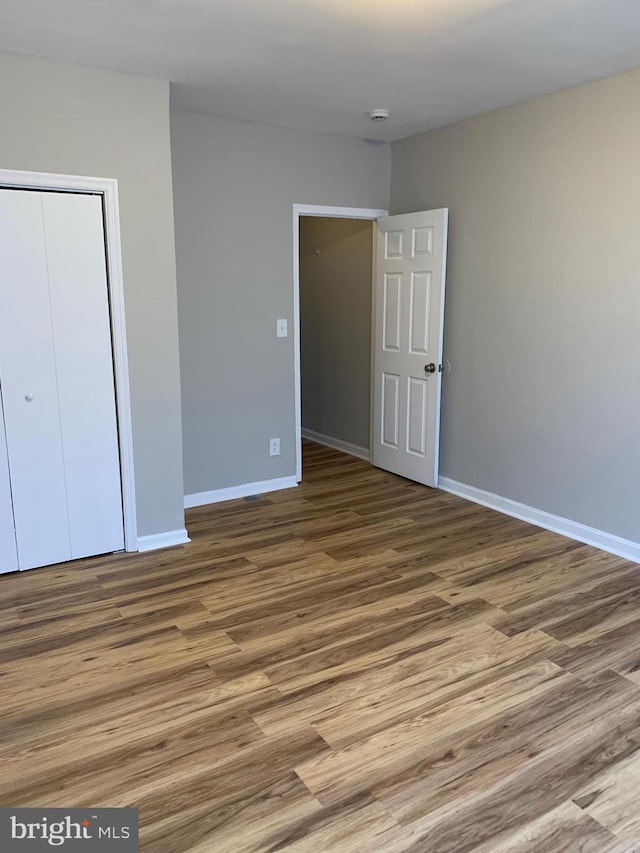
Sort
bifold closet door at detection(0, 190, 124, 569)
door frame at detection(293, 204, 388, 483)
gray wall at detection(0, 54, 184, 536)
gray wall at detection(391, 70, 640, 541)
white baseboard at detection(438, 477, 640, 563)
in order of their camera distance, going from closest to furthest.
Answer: gray wall at detection(0, 54, 184, 536), bifold closet door at detection(0, 190, 124, 569), gray wall at detection(391, 70, 640, 541), white baseboard at detection(438, 477, 640, 563), door frame at detection(293, 204, 388, 483)

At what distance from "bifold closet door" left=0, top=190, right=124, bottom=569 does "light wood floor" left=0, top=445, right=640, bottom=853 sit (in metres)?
0.29

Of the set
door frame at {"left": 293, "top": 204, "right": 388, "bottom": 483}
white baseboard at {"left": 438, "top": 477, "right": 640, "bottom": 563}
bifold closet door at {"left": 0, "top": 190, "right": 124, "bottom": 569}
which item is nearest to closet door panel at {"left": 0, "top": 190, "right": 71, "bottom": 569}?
bifold closet door at {"left": 0, "top": 190, "right": 124, "bottom": 569}

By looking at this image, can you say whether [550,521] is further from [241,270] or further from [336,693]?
[241,270]

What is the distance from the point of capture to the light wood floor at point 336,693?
1822 millimetres

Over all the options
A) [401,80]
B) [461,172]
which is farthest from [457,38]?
[461,172]

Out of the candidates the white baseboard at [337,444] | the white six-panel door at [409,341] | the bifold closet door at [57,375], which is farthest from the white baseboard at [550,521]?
the bifold closet door at [57,375]

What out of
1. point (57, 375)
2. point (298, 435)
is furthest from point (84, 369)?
point (298, 435)

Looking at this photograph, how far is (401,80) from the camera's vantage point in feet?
11.0

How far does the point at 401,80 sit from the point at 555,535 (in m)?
2.81

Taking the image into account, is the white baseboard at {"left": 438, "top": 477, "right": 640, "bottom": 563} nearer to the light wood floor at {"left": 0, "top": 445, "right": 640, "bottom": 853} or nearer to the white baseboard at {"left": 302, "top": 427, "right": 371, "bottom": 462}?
the light wood floor at {"left": 0, "top": 445, "right": 640, "bottom": 853}

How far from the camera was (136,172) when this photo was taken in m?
3.31

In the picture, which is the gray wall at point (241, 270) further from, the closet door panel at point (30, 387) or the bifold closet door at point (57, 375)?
the closet door panel at point (30, 387)

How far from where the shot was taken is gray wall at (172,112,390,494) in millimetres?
4145

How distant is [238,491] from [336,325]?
1.96m
